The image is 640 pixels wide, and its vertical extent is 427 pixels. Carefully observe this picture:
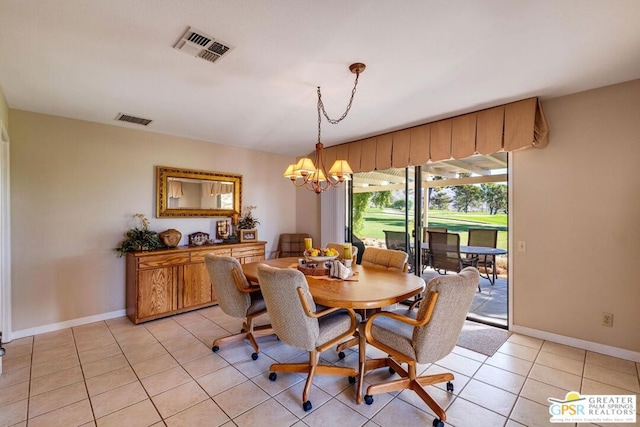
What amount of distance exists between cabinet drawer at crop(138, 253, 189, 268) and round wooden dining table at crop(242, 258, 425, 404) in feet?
4.83

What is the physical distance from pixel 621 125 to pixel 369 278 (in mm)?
2746

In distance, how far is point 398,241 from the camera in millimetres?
4312

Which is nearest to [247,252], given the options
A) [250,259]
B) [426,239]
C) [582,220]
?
[250,259]

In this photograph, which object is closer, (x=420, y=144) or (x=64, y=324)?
(x=64, y=324)

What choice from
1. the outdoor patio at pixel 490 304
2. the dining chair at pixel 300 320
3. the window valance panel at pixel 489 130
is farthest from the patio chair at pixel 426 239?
the dining chair at pixel 300 320

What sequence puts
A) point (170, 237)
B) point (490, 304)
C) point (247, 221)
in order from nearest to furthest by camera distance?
point (170, 237) < point (490, 304) < point (247, 221)

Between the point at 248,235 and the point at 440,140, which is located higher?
the point at 440,140

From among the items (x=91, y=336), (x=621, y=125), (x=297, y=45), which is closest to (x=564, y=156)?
(x=621, y=125)

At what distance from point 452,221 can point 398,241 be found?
0.85 m

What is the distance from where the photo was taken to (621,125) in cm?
255

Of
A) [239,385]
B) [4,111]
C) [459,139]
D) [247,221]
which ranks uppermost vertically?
[4,111]

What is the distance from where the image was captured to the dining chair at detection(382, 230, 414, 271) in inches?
164

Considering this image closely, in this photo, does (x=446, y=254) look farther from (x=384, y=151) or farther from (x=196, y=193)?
(x=196, y=193)

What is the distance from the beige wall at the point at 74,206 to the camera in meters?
3.05
